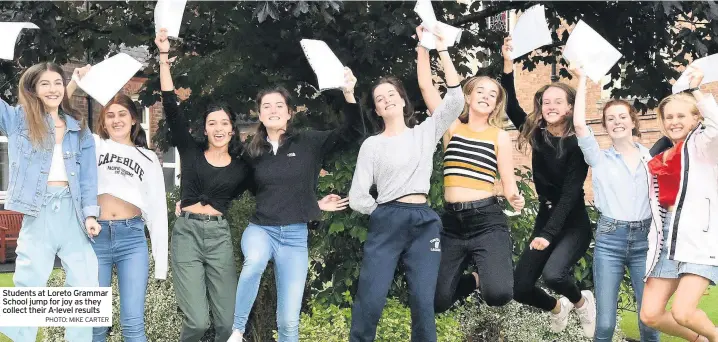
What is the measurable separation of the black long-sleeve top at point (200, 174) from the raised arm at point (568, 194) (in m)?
2.15

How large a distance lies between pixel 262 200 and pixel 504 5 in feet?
9.99

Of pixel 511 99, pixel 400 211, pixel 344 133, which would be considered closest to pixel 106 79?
pixel 344 133

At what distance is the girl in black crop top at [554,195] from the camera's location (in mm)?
5984

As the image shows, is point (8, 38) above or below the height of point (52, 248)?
above

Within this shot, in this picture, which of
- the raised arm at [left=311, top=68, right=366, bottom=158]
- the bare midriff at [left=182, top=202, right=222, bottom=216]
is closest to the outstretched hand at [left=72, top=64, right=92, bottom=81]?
the bare midriff at [left=182, top=202, right=222, bottom=216]

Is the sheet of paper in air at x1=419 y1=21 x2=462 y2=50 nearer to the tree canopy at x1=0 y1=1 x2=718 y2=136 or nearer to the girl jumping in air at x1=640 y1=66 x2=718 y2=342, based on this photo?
the tree canopy at x1=0 y1=1 x2=718 y2=136

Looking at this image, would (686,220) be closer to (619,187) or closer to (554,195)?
(619,187)

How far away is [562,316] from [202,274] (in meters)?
2.94

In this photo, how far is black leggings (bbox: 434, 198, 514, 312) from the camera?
5.66 m

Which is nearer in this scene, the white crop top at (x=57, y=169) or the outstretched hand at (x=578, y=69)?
the white crop top at (x=57, y=169)

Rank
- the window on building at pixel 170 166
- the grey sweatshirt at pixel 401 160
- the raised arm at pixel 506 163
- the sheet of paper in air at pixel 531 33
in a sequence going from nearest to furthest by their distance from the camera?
1. the grey sweatshirt at pixel 401 160
2. the raised arm at pixel 506 163
3. the sheet of paper in air at pixel 531 33
4. the window on building at pixel 170 166

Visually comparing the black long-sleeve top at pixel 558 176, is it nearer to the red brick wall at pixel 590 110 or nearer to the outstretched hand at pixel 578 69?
the outstretched hand at pixel 578 69

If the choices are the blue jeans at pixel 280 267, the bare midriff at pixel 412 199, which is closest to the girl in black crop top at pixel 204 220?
the blue jeans at pixel 280 267

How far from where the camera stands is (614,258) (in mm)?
5812
